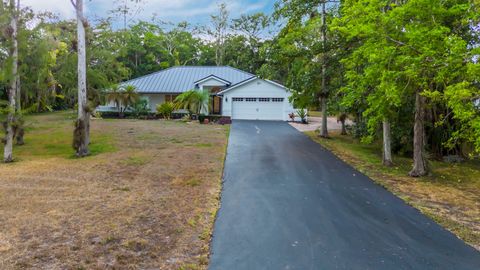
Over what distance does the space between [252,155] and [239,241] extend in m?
7.51

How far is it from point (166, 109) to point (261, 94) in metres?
7.69

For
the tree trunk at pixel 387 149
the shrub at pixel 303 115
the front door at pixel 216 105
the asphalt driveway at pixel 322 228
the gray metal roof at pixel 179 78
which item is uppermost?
the gray metal roof at pixel 179 78

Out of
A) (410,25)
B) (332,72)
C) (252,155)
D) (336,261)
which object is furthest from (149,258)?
(332,72)

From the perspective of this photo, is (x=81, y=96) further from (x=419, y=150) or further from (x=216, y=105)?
(x=216, y=105)

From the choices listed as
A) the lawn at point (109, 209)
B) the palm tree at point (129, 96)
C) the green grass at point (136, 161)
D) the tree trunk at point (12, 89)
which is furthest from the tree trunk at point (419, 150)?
the palm tree at point (129, 96)

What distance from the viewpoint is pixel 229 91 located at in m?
27.8

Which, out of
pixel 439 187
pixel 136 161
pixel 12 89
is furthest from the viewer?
pixel 12 89

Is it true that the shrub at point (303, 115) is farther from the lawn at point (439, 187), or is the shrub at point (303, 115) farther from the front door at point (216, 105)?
the lawn at point (439, 187)

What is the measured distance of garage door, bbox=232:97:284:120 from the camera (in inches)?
1099

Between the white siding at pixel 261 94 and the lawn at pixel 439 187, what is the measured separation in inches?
524

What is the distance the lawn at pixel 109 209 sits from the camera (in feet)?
14.9

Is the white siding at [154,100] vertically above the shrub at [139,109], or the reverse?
the white siding at [154,100]

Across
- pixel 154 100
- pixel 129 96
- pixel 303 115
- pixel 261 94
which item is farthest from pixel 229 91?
pixel 129 96

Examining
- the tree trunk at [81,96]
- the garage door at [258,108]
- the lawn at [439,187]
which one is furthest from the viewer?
the garage door at [258,108]
